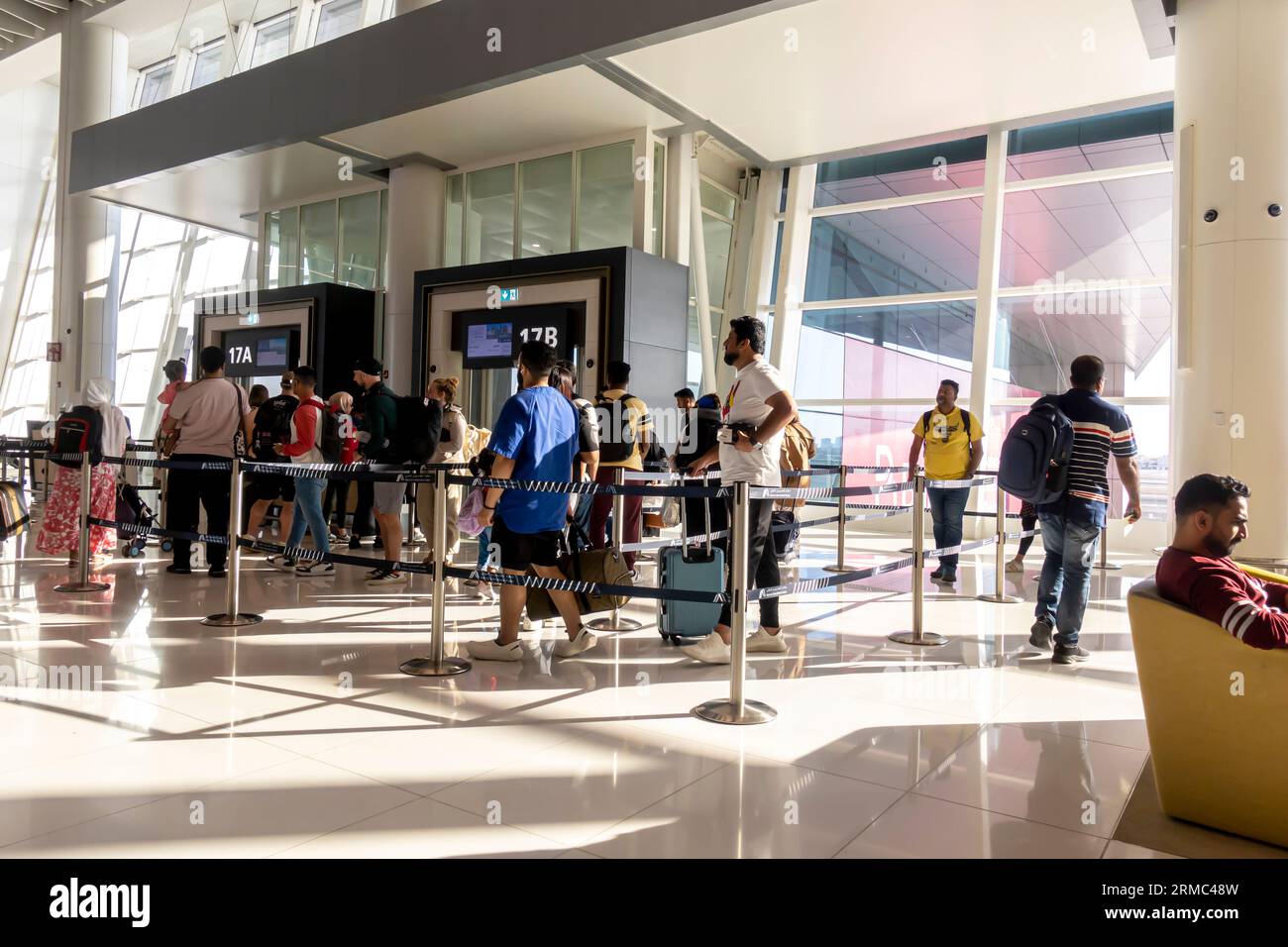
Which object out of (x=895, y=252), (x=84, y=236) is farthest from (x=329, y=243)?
(x=895, y=252)

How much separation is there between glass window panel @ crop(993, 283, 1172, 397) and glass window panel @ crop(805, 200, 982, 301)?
104cm

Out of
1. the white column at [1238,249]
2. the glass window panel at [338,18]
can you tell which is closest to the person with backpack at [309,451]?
the white column at [1238,249]

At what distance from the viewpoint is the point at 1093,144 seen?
452 inches

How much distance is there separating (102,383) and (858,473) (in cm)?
1011

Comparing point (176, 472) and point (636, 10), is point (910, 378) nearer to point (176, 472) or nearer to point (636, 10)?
point (636, 10)

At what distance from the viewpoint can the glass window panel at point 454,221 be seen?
12828mm

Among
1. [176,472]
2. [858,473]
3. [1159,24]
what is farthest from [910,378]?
[176,472]

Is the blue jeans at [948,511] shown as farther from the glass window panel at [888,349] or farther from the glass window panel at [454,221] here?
the glass window panel at [454,221]

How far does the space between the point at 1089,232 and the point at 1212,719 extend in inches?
421

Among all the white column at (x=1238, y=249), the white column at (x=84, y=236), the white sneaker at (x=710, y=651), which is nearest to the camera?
the white sneaker at (x=710, y=651)

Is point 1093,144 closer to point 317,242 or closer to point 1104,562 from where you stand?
point 1104,562

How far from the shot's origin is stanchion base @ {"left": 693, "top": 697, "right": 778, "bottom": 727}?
12.1 feet

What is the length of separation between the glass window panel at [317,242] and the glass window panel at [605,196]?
5420 mm

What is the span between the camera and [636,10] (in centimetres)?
741
